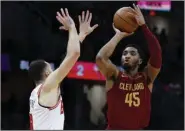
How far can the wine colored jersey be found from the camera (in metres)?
5.68

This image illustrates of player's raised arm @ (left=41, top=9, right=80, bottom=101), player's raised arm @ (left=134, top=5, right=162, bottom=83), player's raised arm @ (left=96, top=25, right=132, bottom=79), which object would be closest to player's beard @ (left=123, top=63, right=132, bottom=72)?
player's raised arm @ (left=96, top=25, right=132, bottom=79)

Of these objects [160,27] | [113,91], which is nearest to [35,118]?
[113,91]

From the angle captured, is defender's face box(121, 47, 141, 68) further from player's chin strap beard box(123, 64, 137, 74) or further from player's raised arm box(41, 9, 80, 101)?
player's raised arm box(41, 9, 80, 101)

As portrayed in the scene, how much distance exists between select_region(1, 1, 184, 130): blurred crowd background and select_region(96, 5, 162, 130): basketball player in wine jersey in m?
3.44

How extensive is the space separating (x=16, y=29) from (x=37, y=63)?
14.6 feet

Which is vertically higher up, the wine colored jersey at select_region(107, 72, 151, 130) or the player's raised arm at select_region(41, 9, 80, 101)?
the player's raised arm at select_region(41, 9, 80, 101)

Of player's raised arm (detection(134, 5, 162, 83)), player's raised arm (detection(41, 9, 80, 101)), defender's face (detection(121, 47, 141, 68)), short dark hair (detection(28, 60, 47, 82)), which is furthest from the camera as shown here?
defender's face (detection(121, 47, 141, 68))

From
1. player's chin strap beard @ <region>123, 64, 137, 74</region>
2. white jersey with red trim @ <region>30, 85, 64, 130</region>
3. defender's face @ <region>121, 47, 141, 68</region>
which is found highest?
defender's face @ <region>121, 47, 141, 68</region>

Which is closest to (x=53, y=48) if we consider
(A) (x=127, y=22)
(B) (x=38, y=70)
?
(A) (x=127, y=22)

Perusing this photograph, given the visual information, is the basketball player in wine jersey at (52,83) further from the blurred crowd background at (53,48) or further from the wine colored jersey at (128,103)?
the blurred crowd background at (53,48)

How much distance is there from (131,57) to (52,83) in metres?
1.40

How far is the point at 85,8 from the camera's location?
926cm

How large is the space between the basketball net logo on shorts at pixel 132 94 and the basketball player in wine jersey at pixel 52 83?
39.0 inches

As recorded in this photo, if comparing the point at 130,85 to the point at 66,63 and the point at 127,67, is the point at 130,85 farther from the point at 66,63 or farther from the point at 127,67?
the point at 66,63
